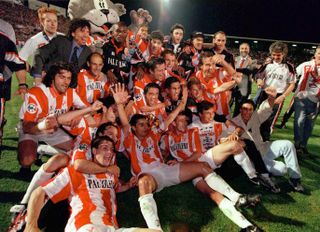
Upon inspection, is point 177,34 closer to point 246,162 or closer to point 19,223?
point 246,162

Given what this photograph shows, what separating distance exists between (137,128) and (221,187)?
4.10ft

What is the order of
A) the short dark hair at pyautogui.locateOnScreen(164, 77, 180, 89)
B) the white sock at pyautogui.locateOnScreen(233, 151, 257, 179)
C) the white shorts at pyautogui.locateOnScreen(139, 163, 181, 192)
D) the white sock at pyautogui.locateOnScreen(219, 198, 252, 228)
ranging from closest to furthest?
the white sock at pyautogui.locateOnScreen(219, 198, 252, 228) < the white shorts at pyautogui.locateOnScreen(139, 163, 181, 192) < the white sock at pyautogui.locateOnScreen(233, 151, 257, 179) < the short dark hair at pyautogui.locateOnScreen(164, 77, 180, 89)

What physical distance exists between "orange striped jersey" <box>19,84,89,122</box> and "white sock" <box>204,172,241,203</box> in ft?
6.91

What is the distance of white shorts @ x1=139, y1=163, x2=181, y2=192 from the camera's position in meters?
3.47

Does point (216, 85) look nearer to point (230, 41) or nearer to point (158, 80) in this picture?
point (158, 80)

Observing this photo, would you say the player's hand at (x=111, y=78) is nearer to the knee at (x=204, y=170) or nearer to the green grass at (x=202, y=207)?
the green grass at (x=202, y=207)

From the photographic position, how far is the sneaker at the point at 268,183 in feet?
12.9

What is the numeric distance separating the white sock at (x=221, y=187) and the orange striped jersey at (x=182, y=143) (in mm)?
626

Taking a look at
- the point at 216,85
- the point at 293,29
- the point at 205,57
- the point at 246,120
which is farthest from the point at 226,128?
the point at 293,29

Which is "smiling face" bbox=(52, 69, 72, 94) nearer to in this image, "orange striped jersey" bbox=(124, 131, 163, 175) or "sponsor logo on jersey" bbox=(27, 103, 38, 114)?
"sponsor logo on jersey" bbox=(27, 103, 38, 114)

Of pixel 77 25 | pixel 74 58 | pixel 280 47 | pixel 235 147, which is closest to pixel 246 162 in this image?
pixel 235 147

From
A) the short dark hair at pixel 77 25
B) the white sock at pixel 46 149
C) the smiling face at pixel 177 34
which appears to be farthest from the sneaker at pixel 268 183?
the smiling face at pixel 177 34

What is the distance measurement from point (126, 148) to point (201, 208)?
1.19 meters

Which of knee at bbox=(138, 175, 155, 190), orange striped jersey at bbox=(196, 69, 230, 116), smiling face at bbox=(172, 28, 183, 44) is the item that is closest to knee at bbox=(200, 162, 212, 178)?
knee at bbox=(138, 175, 155, 190)
